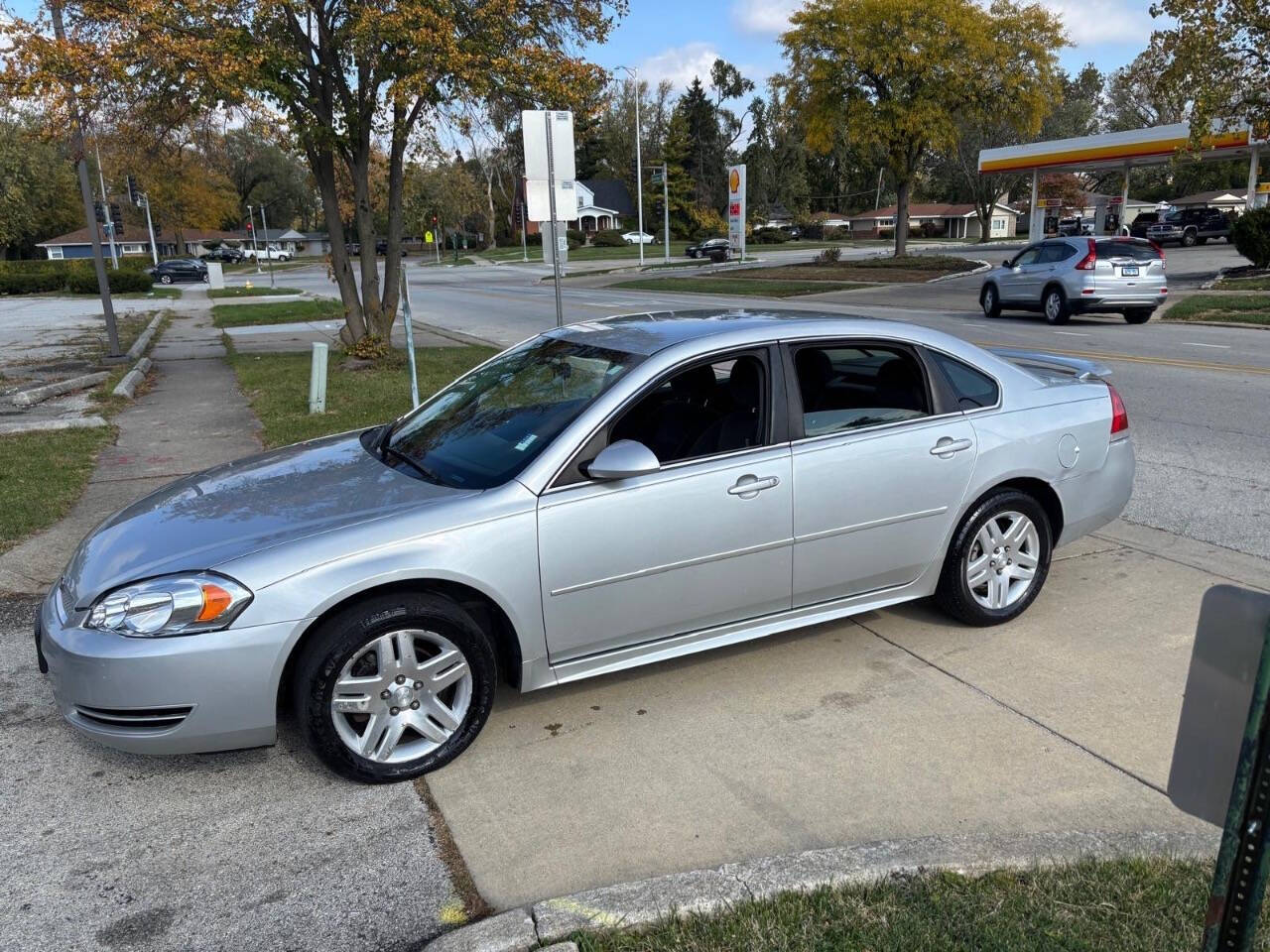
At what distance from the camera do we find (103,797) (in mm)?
3521

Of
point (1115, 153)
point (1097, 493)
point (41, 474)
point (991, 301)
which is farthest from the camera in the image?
point (1115, 153)

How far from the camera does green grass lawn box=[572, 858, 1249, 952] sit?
2.55 m

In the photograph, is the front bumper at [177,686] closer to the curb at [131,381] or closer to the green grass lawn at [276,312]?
the curb at [131,381]

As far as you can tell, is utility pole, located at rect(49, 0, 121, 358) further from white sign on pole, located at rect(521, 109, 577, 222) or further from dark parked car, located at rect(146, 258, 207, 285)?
dark parked car, located at rect(146, 258, 207, 285)

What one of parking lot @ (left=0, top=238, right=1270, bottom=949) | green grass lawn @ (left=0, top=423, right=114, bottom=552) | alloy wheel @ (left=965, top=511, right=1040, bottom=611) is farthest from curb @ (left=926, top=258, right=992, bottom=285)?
alloy wheel @ (left=965, top=511, right=1040, bottom=611)

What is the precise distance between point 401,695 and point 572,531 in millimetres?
843

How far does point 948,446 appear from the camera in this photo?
447cm

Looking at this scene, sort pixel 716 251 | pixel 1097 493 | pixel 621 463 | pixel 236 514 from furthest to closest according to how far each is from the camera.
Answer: pixel 716 251 < pixel 1097 493 < pixel 236 514 < pixel 621 463

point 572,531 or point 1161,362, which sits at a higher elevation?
point 572,531

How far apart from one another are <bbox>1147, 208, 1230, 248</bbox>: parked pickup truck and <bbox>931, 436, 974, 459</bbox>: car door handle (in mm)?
48436

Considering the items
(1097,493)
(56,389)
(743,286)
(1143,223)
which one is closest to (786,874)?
(1097,493)

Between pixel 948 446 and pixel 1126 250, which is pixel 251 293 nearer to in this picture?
pixel 1126 250

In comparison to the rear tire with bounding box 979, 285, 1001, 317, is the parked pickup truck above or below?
above

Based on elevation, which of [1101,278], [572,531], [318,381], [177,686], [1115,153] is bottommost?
[318,381]
